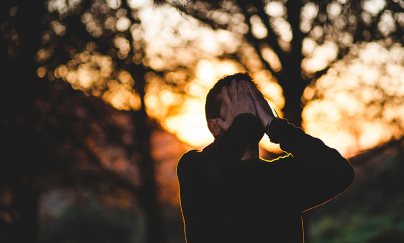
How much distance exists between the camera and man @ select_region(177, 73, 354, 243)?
1.43 m

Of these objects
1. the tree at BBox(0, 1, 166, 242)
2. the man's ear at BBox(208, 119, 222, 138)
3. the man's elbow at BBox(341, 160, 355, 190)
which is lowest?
the tree at BBox(0, 1, 166, 242)

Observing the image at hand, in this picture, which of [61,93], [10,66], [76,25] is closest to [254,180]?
[76,25]

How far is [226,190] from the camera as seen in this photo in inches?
60.2

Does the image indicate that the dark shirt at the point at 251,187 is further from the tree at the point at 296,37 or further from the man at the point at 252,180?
the tree at the point at 296,37

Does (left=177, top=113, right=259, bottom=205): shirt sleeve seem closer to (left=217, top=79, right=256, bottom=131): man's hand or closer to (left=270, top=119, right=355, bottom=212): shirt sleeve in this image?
(left=217, top=79, right=256, bottom=131): man's hand

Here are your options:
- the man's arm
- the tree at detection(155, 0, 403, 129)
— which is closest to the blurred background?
the tree at detection(155, 0, 403, 129)

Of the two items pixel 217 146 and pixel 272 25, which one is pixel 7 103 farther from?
pixel 217 146

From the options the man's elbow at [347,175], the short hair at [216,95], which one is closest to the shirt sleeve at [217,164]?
the short hair at [216,95]

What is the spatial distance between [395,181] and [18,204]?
1909 centimetres

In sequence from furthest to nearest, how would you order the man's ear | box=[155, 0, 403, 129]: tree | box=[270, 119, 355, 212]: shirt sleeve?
box=[155, 0, 403, 129]: tree
the man's ear
box=[270, 119, 355, 212]: shirt sleeve

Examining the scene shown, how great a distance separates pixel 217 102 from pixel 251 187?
534mm

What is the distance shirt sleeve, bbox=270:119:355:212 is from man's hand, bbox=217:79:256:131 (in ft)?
0.66

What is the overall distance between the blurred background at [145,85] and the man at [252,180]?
1.71 m

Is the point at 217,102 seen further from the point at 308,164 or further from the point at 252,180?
the point at 308,164
